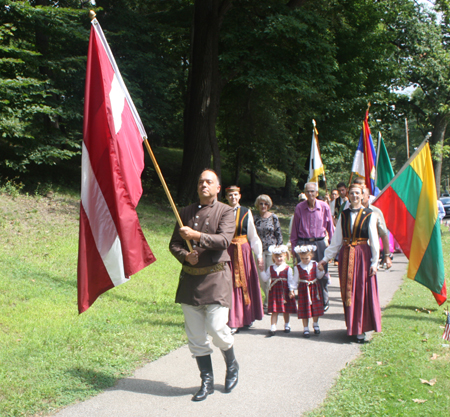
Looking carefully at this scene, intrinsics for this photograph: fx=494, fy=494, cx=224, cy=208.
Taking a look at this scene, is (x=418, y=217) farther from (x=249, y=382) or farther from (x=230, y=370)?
(x=230, y=370)

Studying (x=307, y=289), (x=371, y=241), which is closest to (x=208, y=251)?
(x=307, y=289)

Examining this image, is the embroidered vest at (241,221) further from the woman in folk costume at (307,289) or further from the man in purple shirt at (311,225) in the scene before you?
the man in purple shirt at (311,225)

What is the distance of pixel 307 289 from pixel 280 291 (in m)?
0.39

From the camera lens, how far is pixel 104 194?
4.57 m

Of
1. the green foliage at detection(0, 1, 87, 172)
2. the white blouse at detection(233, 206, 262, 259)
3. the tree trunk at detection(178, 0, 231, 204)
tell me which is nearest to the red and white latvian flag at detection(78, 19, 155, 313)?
the white blouse at detection(233, 206, 262, 259)

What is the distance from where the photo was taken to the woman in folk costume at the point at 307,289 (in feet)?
22.8

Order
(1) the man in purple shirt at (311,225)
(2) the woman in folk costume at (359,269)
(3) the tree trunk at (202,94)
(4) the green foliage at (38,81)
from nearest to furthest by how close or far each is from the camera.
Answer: (2) the woman in folk costume at (359,269) < (1) the man in purple shirt at (311,225) < (4) the green foliage at (38,81) < (3) the tree trunk at (202,94)

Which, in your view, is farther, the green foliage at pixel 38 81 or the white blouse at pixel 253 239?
the green foliage at pixel 38 81

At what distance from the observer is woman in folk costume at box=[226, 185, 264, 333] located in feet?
22.8

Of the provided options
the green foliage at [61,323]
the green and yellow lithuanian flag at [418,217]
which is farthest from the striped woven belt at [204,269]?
the green and yellow lithuanian flag at [418,217]

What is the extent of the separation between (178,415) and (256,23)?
55.5 feet

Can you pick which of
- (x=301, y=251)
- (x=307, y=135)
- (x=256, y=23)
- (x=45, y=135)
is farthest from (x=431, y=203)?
(x=307, y=135)

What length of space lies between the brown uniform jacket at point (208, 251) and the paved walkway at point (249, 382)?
2.99ft

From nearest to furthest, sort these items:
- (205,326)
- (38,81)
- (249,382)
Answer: (205,326) → (249,382) → (38,81)
